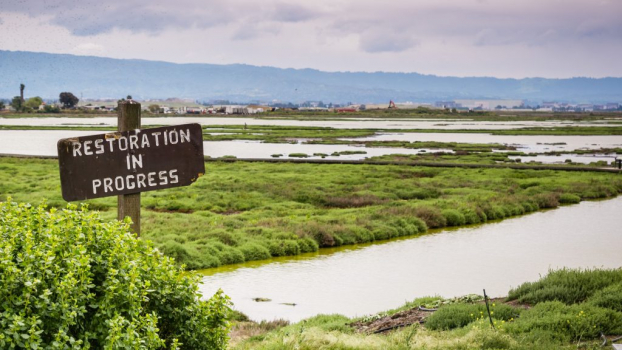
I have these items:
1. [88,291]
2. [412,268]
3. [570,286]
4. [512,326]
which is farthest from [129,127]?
[412,268]

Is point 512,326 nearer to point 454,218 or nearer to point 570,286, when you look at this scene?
point 570,286

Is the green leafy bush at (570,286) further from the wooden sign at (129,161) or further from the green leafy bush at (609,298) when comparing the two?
the wooden sign at (129,161)

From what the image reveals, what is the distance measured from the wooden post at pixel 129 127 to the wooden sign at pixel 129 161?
0.39 feet

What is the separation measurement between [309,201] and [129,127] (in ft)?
102

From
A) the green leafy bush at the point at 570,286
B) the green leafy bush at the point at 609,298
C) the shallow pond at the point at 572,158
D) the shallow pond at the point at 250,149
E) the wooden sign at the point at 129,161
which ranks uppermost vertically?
the wooden sign at the point at 129,161

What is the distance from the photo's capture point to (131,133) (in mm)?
6984

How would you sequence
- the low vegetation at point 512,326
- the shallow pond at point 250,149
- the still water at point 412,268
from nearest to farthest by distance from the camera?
1. the low vegetation at point 512,326
2. the still water at point 412,268
3. the shallow pond at point 250,149

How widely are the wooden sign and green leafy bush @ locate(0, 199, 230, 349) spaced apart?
0.35m

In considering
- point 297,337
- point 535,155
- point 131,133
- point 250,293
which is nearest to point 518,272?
point 250,293

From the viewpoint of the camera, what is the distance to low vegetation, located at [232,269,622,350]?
30.1ft

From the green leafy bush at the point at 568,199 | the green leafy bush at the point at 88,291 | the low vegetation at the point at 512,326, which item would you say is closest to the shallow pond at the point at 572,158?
the green leafy bush at the point at 568,199

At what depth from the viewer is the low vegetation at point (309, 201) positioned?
1034 inches

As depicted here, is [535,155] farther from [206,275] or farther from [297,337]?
[297,337]

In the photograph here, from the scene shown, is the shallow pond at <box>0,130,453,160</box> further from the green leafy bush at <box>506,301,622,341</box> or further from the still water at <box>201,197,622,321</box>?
the green leafy bush at <box>506,301,622,341</box>
